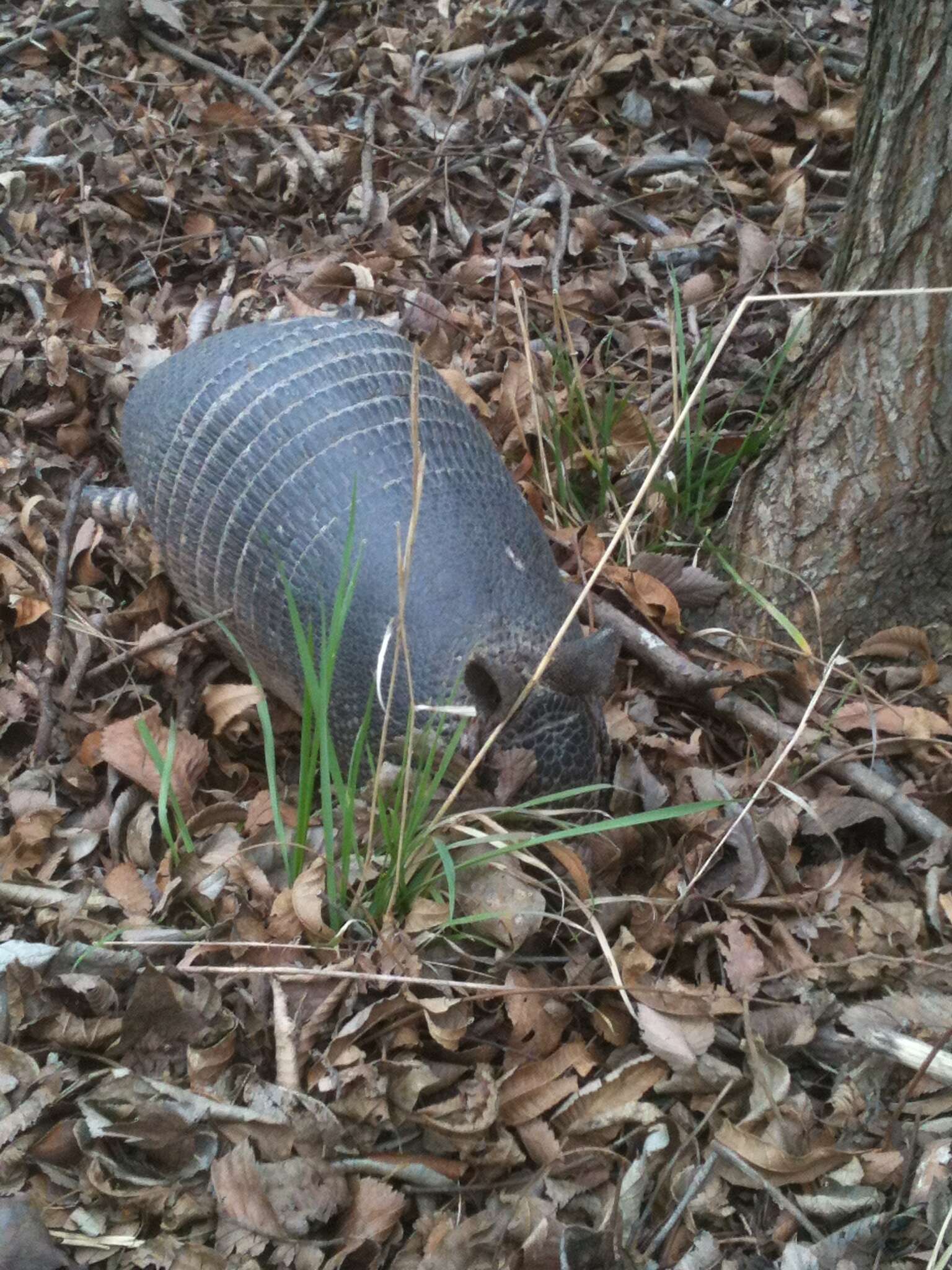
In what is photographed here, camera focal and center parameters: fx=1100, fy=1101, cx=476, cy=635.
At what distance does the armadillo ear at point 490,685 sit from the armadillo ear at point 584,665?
0.31 feet

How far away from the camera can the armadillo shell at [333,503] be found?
260 cm

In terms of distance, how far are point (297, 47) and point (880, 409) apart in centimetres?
372

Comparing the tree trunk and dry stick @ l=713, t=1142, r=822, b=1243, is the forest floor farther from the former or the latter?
the tree trunk

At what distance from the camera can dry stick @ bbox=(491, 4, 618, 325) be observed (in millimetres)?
4176

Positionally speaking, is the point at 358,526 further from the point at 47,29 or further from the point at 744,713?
the point at 47,29

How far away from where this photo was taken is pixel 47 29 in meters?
5.12

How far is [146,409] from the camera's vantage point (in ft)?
11.2

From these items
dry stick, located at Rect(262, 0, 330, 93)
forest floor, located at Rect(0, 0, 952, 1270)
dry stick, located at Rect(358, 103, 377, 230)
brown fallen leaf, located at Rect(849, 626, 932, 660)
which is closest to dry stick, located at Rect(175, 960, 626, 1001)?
forest floor, located at Rect(0, 0, 952, 1270)

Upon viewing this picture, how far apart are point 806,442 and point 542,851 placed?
1.32 meters

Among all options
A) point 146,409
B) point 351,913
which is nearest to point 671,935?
point 351,913

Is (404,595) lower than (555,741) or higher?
higher

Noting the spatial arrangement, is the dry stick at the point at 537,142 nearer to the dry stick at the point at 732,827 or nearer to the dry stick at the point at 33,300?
the dry stick at the point at 33,300

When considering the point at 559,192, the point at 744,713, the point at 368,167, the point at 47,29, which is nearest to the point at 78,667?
the point at 744,713

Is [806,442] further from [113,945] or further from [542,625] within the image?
[113,945]
